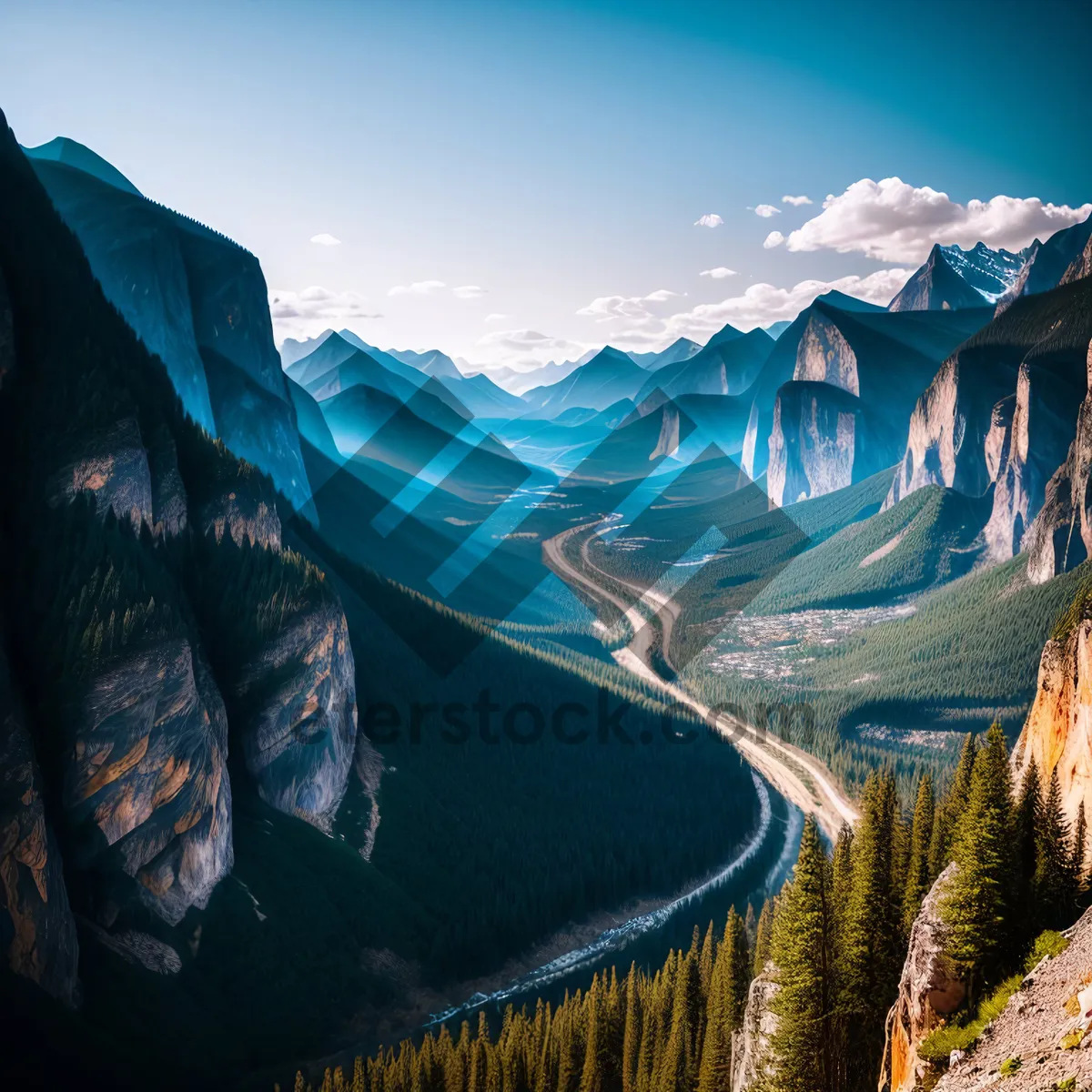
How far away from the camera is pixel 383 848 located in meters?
85.1

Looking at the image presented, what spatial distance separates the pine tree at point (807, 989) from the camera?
3362 cm

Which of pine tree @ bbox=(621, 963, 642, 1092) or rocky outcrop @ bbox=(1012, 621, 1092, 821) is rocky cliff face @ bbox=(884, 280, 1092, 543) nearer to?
pine tree @ bbox=(621, 963, 642, 1092)

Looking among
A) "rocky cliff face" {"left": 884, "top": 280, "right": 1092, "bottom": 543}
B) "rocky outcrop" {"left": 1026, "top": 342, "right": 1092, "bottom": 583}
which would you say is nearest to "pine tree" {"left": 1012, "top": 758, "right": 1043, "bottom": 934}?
"rocky outcrop" {"left": 1026, "top": 342, "right": 1092, "bottom": 583}

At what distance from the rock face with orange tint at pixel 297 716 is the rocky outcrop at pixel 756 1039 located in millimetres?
50524

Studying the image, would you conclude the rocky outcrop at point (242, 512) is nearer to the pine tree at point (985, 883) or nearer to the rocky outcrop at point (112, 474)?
the rocky outcrop at point (112, 474)

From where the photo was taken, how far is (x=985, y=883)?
29141 millimetres

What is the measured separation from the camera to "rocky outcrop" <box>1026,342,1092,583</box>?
127 metres

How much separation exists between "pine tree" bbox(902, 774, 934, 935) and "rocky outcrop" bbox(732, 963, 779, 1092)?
659 centimetres

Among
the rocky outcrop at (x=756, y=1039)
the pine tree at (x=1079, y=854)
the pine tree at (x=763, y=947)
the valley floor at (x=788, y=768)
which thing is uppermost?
the pine tree at (x=1079, y=854)

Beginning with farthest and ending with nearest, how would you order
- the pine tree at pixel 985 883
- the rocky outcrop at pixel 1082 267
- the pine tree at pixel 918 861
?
1. the rocky outcrop at pixel 1082 267
2. the pine tree at pixel 918 861
3. the pine tree at pixel 985 883

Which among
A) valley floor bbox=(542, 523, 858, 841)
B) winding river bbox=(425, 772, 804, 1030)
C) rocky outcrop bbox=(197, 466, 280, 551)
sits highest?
rocky outcrop bbox=(197, 466, 280, 551)

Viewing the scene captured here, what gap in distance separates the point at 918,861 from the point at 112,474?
60.6 m

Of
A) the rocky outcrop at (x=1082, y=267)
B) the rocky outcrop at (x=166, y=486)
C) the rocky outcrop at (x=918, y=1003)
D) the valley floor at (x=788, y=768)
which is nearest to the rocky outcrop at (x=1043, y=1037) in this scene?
the rocky outcrop at (x=918, y=1003)

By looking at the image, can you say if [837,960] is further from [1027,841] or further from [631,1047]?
[631,1047]
